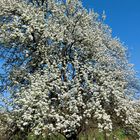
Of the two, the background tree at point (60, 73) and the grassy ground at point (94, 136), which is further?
the grassy ground at point (94, 136)

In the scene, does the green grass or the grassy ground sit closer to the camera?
the green grass

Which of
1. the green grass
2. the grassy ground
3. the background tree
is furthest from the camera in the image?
the grassy ground

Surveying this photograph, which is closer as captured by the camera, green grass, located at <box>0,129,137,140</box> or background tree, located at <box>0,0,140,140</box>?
background tree, located at <box>0,0,140,140</box>

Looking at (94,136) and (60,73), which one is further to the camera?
(94,136)

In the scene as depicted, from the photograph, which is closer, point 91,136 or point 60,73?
point 60,73

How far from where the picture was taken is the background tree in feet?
61.0

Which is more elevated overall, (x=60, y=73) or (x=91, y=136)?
(x=60, y=73)

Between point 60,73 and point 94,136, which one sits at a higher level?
point 60,73

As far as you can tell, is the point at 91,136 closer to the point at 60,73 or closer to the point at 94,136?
the point at 94,136

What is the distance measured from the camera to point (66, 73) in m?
20.2

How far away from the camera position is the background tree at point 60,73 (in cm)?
1858

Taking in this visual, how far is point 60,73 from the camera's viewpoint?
2022 cm

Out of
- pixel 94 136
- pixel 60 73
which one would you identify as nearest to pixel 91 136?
pixel 94 136

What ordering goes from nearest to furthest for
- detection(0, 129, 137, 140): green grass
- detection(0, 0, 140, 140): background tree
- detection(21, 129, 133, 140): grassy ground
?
detection(0, 0, 140, 140): background tree < detection(0, 129, 137, 140): green grass < detection(21, 129, 133, 140): grassy ground
